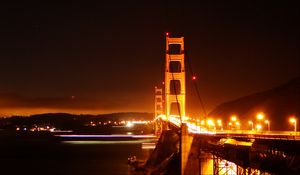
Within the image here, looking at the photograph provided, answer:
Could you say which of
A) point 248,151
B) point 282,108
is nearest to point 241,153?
point 248,151

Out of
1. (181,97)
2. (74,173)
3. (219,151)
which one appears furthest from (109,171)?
(219,151)

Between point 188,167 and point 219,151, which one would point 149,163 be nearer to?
point 188,167

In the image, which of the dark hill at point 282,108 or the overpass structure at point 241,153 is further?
the dark hill at point 282,108

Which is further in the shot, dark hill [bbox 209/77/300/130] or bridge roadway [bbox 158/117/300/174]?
dark hill [bbox 209/77/300/130]

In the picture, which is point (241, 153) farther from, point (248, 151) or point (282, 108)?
point (282, 108)

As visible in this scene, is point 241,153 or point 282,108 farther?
point 282,108

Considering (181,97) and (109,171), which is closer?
(109,171)

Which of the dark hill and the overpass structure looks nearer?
the overpass structure

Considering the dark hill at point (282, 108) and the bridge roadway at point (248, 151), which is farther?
the dark hill at point (282, 108)
